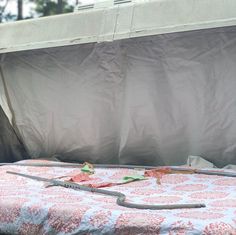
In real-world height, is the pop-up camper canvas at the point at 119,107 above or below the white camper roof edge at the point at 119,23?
below

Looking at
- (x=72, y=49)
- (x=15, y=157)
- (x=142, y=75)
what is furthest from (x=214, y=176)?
(x=15, y=157)

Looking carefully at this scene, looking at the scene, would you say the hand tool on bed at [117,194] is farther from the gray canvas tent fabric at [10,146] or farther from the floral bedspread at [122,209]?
the gray canvas tent fabric at [10,146]

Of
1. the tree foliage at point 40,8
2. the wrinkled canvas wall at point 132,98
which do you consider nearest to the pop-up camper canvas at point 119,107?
the wrinkled canvas wall at point 132,98

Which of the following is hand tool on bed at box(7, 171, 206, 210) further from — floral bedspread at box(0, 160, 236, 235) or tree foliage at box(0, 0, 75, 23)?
tree foliage at box(0, 0, 75, 23)

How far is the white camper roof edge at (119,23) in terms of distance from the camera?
229 cm

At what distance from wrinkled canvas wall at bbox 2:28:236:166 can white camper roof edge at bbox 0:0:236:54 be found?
0.31 feet

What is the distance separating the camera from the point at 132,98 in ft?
8.86

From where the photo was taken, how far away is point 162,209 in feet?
5.11

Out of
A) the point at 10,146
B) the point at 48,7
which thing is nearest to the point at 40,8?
the point at 48,7

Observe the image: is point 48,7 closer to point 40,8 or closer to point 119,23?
point 40,8

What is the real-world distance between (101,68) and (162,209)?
1.34 meters

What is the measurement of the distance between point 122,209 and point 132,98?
47.4 inches

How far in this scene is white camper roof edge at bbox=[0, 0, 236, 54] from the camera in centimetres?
229

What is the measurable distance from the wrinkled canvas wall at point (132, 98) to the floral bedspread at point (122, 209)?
1.37ft
